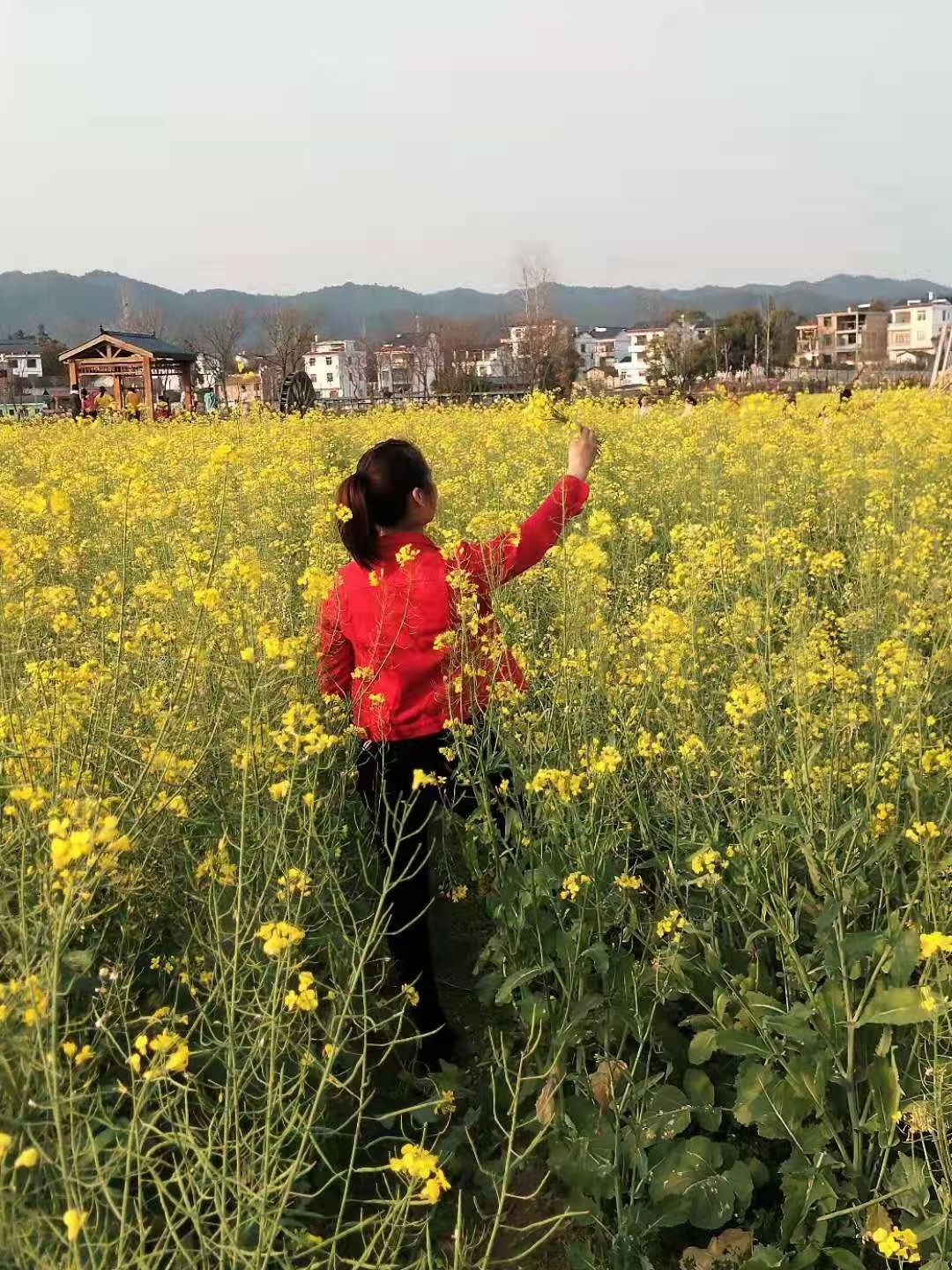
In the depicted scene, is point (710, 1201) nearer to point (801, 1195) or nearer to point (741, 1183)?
point (741, 1183)

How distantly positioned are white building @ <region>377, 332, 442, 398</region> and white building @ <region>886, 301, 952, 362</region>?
48856 millimetres

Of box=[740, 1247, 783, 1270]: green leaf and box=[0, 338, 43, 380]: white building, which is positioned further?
box=[0, 338, 43, 380]: white building

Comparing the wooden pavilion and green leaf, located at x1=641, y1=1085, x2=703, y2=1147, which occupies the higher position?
the wooden pavilion

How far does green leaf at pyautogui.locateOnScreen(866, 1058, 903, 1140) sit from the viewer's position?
190cm

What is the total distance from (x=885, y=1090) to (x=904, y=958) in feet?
0.81

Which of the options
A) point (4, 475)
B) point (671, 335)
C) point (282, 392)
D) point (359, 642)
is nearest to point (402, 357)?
point (671, 335)

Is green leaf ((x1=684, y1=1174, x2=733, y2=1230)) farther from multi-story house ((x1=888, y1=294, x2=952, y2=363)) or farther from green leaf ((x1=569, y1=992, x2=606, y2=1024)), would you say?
multi-story house ((x1=888, y1=294, x2=952, y2=363))

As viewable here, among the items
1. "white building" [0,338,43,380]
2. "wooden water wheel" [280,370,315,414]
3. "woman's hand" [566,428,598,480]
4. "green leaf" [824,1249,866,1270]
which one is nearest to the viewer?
"green leaf" [824,1249,866,1270]

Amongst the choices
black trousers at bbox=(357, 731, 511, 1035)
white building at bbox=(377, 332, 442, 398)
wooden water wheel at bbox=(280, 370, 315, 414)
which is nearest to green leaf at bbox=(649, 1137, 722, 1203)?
black trousers at bbox=(357, 731, 511, 1035)

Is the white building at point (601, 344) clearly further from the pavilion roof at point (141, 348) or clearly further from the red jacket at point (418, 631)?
the red jacket at point (418, 631)

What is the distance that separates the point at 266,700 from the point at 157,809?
0.48m

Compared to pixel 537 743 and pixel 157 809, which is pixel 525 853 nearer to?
pixel 537 743

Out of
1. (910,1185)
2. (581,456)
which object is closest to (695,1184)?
(910,1185)

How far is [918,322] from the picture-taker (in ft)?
351
